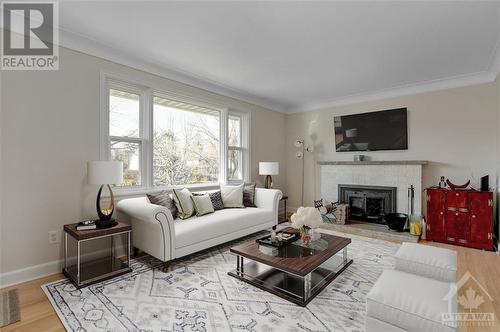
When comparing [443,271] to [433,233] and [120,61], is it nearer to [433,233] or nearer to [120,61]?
[433,233]

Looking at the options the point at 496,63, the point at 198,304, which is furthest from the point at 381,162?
the point at 198,304

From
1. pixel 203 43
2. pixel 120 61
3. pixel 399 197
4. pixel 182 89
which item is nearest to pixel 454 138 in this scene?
pixel 399 197

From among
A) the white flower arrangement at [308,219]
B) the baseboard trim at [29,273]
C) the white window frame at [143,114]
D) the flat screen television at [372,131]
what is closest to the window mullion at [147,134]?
the white window frame at [143,114]

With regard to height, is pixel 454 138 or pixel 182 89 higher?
pixel 182 89

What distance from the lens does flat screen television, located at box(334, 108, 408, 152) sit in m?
4.58

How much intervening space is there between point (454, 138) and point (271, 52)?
3409mm

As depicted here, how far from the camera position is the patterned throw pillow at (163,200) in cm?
315

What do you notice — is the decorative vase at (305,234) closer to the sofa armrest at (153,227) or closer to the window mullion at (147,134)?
the sofa armrest at (153,227)

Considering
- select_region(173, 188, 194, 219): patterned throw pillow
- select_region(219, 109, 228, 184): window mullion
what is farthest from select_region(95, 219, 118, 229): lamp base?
select_region(219, 109, 228, 184): window mullion

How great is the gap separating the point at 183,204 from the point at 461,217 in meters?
4.08

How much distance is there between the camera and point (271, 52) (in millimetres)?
3168

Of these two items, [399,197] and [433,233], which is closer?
[433,233]

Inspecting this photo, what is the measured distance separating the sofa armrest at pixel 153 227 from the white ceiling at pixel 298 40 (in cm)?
191

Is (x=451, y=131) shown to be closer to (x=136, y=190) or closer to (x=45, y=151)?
(x=136, y=190)
